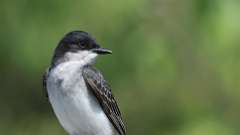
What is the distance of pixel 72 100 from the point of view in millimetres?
7375

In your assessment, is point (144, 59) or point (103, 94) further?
point (144, 59)

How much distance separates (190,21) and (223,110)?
2.79 ft

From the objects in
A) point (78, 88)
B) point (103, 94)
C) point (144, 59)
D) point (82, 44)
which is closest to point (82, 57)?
point (82, 44)

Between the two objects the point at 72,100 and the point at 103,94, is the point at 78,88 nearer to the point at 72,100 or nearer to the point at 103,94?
the point at 72,100

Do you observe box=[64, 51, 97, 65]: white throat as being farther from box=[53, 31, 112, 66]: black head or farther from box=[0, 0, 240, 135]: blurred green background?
box=[0, 0, 240, 135]: blurred green background

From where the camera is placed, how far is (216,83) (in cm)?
1057

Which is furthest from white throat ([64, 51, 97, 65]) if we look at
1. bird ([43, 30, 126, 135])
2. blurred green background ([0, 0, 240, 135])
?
blurred green background ([0, 0, 240, 135])

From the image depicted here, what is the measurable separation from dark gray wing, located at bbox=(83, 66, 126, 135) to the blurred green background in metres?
1.99

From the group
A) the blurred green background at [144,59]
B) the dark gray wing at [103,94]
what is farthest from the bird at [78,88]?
the blurred green background at [144,59]

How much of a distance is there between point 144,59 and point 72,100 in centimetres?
280

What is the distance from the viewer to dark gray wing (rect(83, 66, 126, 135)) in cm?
750

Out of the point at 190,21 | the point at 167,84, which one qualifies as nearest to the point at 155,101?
the point at 167,84

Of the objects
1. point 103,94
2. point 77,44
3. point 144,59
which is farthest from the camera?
point 144,59

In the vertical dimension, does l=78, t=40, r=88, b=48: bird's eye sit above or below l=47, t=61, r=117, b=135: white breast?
above
